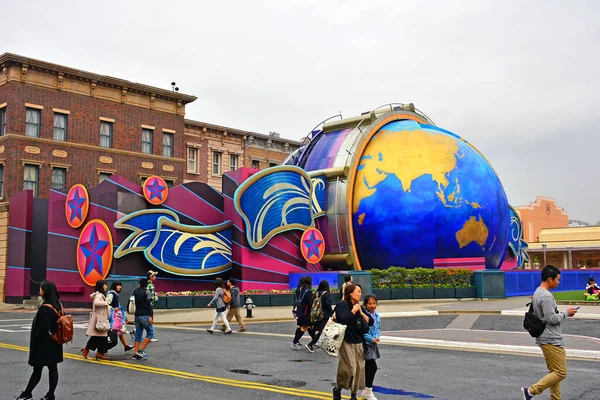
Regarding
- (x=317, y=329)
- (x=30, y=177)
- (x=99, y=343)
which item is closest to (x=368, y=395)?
(x=317, y=329)

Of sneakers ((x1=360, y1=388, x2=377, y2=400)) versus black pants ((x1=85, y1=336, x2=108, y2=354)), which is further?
black pants ((x1=85, y1=336, x2=108, y2=354))

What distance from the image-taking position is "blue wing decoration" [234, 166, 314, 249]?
101 ft

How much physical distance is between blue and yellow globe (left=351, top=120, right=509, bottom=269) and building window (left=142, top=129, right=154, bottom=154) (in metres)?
19.6

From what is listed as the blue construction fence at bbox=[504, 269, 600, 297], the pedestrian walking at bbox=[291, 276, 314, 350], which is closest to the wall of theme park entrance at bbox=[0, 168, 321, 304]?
the blue construction fence at bbox=[504, 269, 600, 297]

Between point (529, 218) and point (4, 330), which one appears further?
point (529, 218)

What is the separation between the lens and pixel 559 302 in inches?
1055

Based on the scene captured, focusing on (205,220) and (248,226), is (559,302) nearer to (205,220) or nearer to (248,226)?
(248,226)

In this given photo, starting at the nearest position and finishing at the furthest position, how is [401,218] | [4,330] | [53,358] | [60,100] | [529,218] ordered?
[53,358] → [4,330] → [401,218] → [60,100] → [529,218]

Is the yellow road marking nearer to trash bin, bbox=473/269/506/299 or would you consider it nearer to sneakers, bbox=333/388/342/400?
sneakers, bbox=333/388/342/400

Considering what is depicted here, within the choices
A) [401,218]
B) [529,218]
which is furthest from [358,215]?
[529,218]

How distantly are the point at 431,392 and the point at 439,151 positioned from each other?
28002 millimetres

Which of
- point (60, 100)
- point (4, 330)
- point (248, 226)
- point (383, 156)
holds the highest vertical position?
point (60, 100)

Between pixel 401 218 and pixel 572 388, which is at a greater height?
pixel 401 218

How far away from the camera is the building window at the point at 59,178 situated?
4259cm
